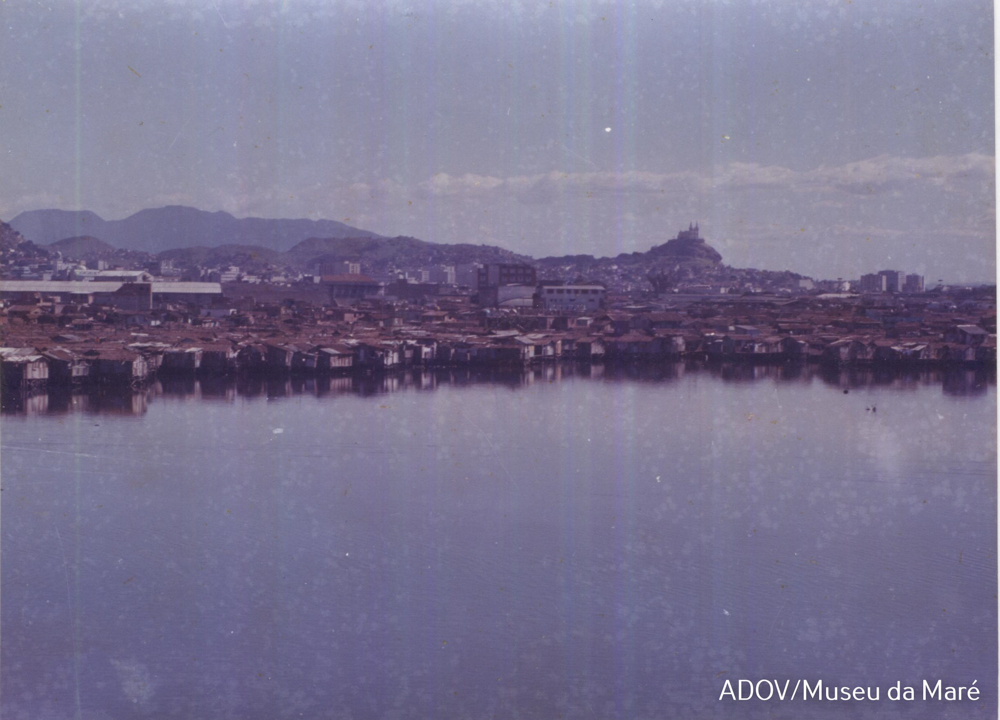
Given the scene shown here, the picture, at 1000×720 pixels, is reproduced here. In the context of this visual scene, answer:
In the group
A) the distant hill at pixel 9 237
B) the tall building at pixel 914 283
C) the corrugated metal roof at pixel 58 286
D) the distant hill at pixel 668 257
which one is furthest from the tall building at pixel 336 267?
the tall building at pixel 914 283

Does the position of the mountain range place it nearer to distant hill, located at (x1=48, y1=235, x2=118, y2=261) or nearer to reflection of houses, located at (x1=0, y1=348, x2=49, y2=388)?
distant hill, located at (x1=48, y1=235, x2=118, y2=261)

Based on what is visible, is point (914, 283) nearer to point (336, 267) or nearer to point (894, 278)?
point (894, 278)

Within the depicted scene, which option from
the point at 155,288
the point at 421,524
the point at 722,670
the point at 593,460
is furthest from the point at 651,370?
the point at 155,288

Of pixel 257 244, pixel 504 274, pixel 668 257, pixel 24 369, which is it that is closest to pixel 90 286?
pixel 24 369

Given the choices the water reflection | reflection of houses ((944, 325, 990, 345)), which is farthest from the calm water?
reflection of houses ((944, 325, 990, 345))

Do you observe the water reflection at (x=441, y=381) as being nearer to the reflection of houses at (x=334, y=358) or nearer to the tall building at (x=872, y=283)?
the reflection of houses at (x=334, y=358)

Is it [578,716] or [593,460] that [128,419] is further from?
[578,716]
